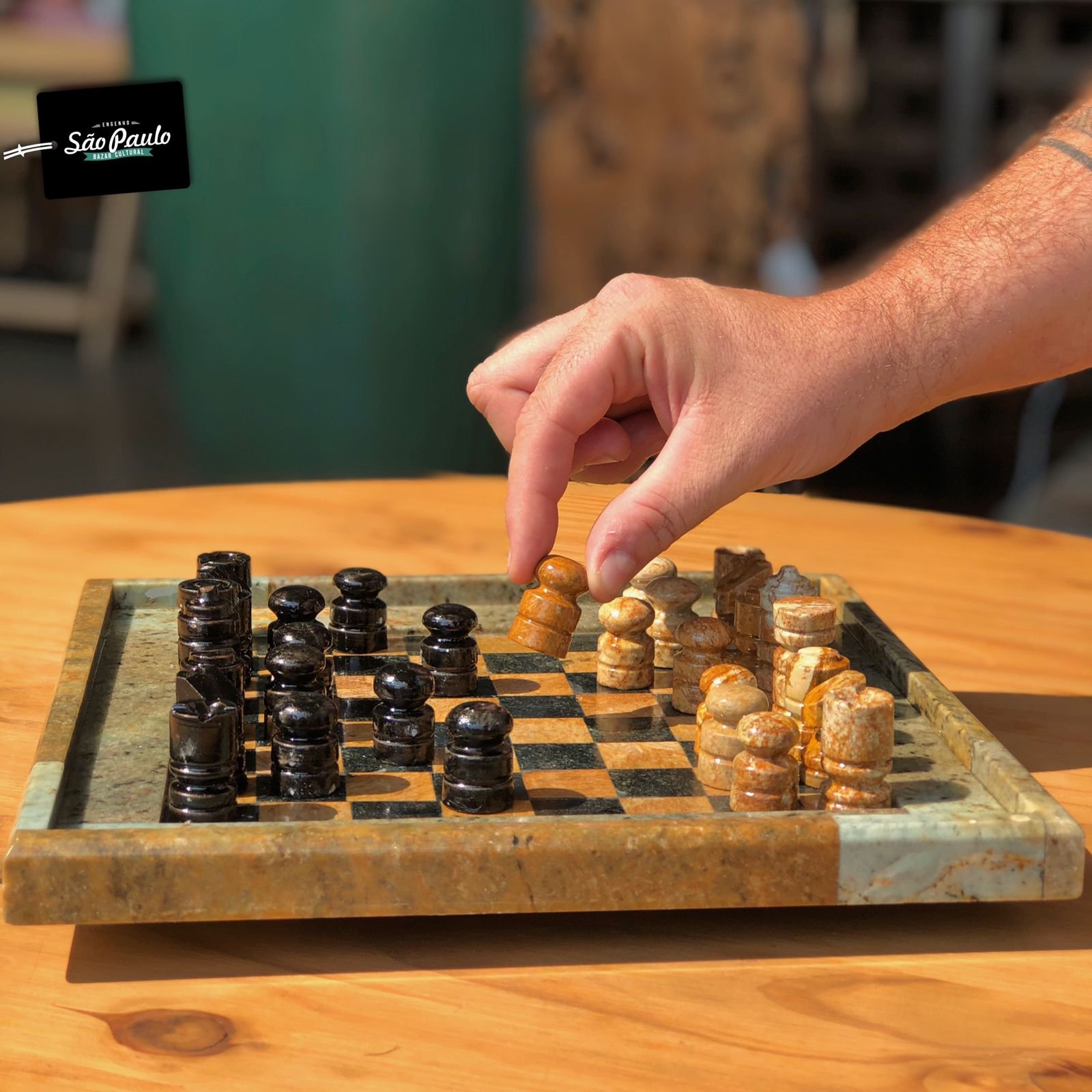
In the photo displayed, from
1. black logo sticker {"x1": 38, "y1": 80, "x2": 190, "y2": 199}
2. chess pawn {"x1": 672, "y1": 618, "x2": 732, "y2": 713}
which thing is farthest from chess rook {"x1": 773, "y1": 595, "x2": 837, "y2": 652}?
black logo sticker {"x1": 38, "y1": 80, "x2": 190, "y2": 199}

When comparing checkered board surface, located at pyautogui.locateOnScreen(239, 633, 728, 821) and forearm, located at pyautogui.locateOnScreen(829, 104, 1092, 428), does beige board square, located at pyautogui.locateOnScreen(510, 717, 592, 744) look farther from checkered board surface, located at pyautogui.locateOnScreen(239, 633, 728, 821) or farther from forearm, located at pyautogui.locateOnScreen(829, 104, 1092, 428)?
forearm, located at pyautogui.locateOnScreen(829, 104, 1092, 428)

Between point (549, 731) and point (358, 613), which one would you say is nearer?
point (549, 731)

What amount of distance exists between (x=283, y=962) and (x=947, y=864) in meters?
0.42

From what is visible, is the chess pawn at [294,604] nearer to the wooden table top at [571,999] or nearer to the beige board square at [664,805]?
the wooden table top at [571,999]

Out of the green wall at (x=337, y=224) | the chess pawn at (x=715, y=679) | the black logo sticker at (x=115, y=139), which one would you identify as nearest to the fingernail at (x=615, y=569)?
the chess pawn at (x=715, y=679)

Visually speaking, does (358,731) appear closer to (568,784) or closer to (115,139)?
(568,784)

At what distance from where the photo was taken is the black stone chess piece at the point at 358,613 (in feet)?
4.65

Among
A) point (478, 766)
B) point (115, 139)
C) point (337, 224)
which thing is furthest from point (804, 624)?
point (337, 224)

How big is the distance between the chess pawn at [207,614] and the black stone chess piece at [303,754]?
224mm

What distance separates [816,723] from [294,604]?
494mm

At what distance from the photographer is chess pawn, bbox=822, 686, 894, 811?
41.5 inches

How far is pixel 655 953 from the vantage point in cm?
95

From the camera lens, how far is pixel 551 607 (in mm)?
1316

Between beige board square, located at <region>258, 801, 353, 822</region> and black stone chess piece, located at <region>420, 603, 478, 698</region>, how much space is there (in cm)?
26
